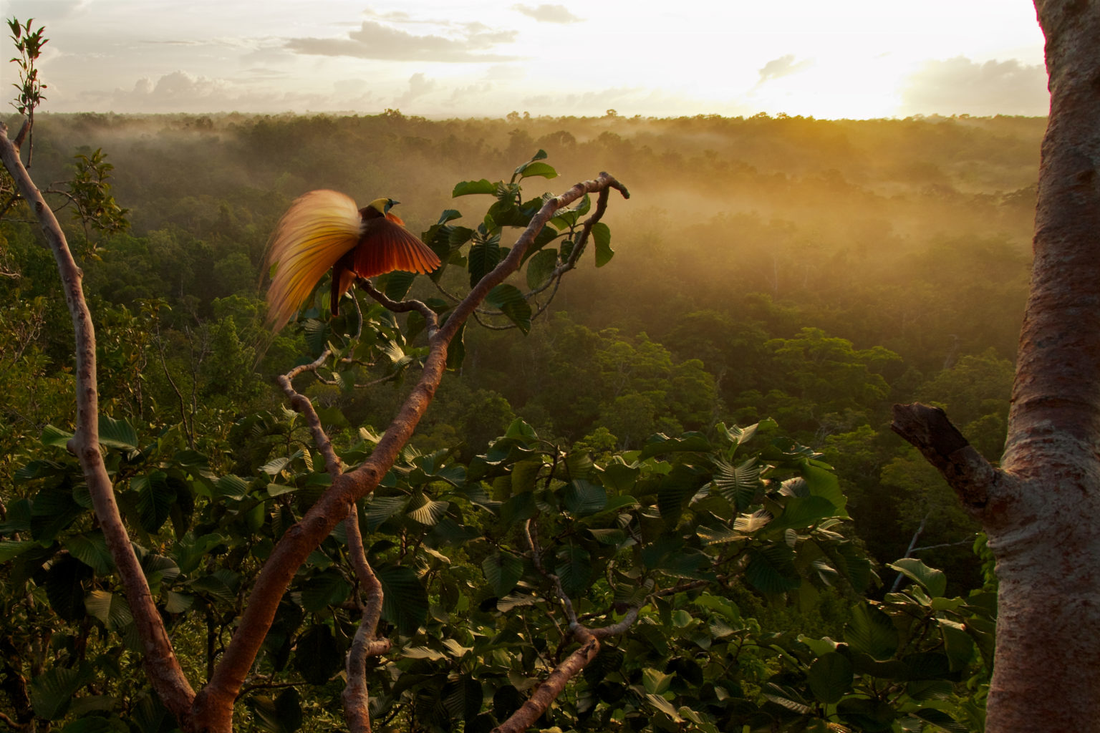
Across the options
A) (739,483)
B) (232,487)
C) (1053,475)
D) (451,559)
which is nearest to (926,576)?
(739,483)

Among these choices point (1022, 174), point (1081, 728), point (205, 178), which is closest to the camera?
point (1081, 728)

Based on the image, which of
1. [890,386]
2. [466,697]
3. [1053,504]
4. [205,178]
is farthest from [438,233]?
[205,178]

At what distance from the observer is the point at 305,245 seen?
87 centimetres

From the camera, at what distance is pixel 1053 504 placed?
60 cm

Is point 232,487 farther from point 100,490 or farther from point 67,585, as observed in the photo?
point 100,490

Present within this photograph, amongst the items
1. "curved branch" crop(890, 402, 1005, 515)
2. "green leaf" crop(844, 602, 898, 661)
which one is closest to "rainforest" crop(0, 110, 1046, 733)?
"green leaf" crop(844, 602, 898, 661)

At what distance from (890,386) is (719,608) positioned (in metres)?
28.1

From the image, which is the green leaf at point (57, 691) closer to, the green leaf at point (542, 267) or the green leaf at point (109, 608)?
the green leaf at point (109, 608)

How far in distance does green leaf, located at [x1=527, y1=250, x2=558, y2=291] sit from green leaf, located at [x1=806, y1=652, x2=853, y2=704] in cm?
78

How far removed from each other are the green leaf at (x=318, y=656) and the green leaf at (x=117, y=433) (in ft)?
1.50

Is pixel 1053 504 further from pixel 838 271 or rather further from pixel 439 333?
pixel 838 271

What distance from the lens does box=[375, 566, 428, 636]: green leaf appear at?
0.96 m

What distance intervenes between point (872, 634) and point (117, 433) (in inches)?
48.0

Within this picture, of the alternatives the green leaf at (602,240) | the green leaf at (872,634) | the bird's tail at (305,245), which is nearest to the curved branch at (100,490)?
the bird's tail at (305,245)
